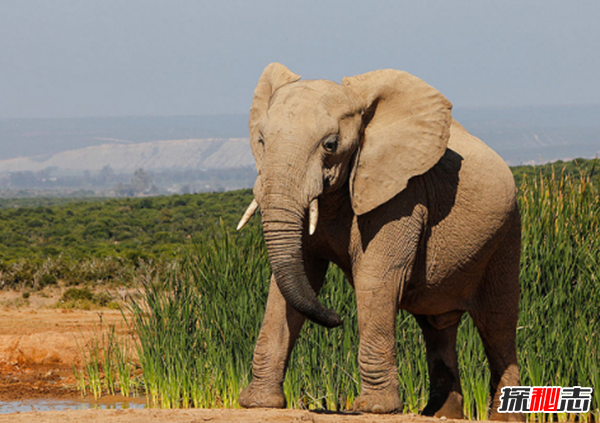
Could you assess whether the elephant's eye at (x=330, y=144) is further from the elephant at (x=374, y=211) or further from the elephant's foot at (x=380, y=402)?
the elephant's foot at (x=380, y=402)

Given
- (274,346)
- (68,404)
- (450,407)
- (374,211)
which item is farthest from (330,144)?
(68,404)

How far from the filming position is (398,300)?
4.81 metres

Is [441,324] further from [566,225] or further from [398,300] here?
[566,225]

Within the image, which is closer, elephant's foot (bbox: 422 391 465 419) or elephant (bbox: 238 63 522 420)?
elephant (bbox: 238 63 522 420)

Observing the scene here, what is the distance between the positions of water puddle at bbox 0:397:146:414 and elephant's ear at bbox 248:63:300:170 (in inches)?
152

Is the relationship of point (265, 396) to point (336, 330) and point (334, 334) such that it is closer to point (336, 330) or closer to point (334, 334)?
point (334, 334)

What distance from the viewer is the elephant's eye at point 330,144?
175 inches

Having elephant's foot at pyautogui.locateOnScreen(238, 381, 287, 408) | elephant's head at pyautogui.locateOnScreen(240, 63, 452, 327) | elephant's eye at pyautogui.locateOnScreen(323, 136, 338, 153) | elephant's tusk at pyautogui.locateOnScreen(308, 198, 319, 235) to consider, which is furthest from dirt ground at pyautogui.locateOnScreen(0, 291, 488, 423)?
elephant's eye at pyautogui.locateOnScreen(323, 136, 338, 153)

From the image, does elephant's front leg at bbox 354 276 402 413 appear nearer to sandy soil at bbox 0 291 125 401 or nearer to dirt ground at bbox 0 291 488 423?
dirt ground at bbox 0 291 488 423

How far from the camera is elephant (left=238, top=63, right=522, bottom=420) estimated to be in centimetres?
431

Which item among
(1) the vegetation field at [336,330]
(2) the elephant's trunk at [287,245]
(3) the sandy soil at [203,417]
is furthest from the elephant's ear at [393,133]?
(1) the vegetation field at [336,330]

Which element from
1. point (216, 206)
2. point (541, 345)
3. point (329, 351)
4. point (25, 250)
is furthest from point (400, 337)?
point (216, 206)

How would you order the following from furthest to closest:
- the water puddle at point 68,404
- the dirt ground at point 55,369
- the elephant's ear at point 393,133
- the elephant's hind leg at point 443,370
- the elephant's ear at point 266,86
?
the water puddle at point 68,404 < the elephant's hind leg at point 443,370 < the elephant's ear at point 266,86 < the dirt ground at point 55,369 < the elephant's ear at point 393,133

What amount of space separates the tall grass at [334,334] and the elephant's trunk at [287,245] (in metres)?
→ 2.35
